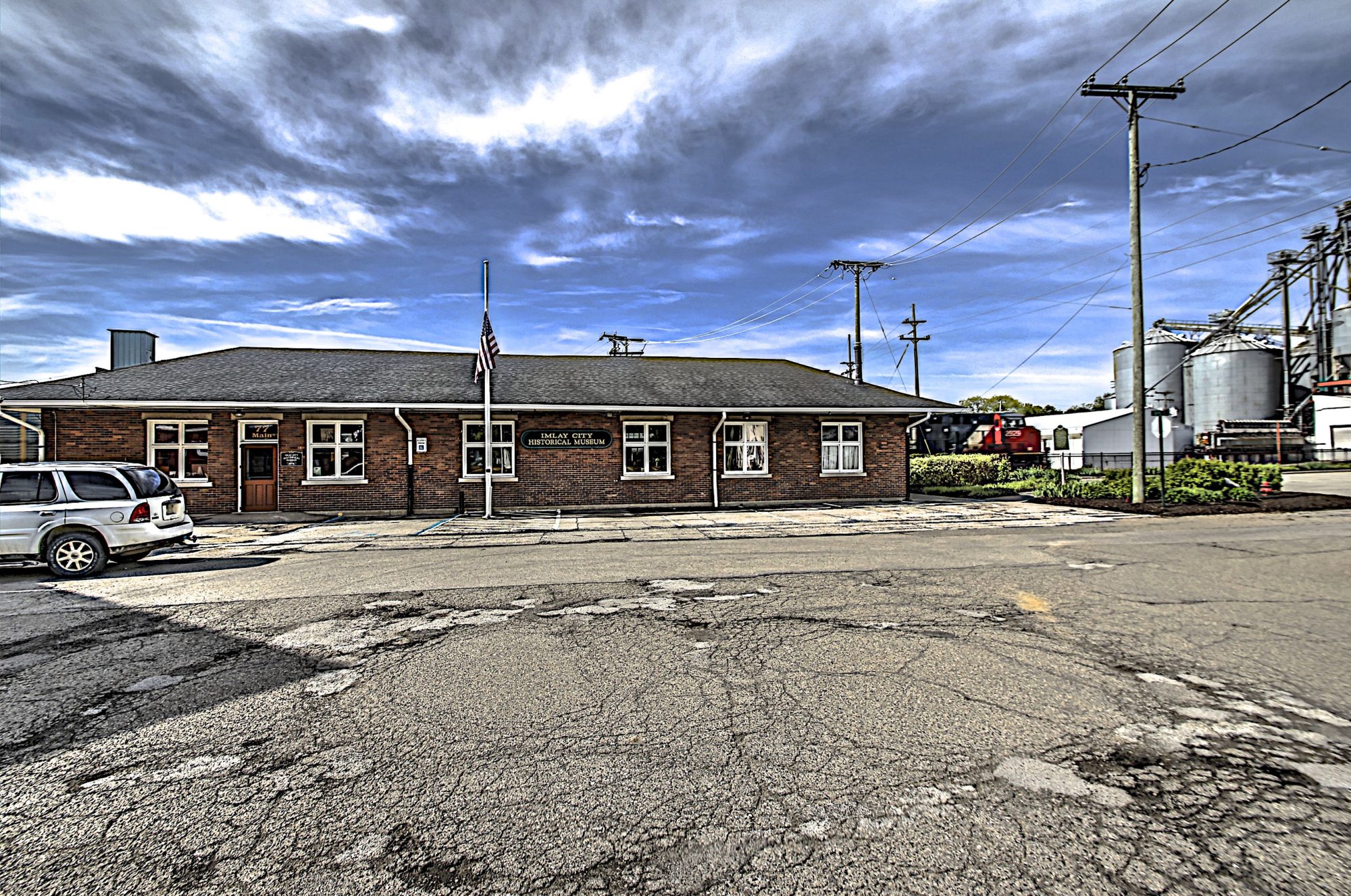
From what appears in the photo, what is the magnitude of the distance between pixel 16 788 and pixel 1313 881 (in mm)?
5820

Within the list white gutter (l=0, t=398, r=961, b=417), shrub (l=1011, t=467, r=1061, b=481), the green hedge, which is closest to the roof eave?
white gutter (l=0, t=398, r=961, b=417)

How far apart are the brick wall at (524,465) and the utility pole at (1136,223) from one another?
6597 millimetres

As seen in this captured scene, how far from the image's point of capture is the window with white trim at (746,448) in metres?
22.1

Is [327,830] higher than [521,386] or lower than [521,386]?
lower

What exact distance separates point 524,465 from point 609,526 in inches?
209

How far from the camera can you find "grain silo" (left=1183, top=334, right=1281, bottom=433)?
154ft

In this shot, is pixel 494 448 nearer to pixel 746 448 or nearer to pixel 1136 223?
pixel 746 448

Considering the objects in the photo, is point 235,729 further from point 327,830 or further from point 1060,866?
point 1060,866

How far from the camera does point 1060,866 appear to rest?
2.79 meters

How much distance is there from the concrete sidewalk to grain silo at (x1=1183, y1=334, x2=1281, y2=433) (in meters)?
37.8

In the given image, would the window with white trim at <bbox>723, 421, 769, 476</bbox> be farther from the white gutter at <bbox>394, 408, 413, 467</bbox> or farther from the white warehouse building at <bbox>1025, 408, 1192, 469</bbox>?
the white warehouse building at <bbox>1025, 408, 1192, 469</bbox>

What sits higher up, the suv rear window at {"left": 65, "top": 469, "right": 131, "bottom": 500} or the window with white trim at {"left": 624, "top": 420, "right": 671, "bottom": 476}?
the window with white trim at {"left": 624, "top": 420, "right": 671, "bottom": 476}

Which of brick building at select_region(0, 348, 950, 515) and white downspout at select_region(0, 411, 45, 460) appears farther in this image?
brick building at select_region(0, 348, 950, 515)


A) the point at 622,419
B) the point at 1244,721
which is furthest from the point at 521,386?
the point at 1244,721
